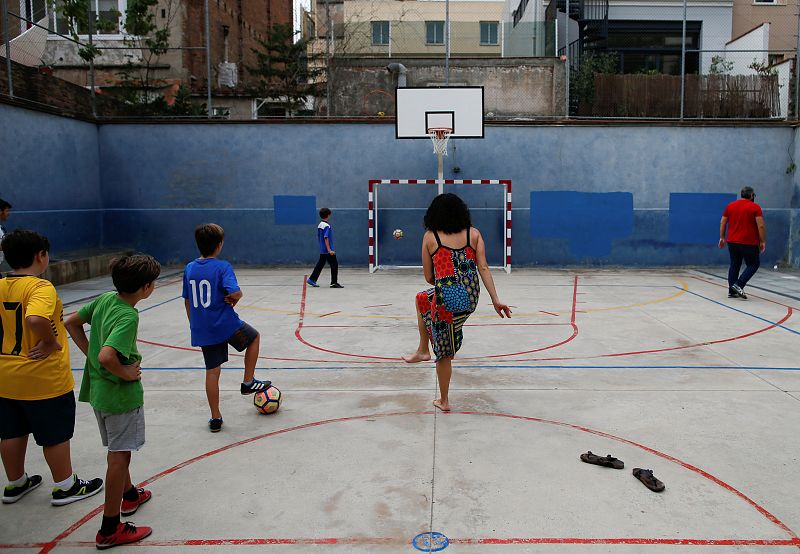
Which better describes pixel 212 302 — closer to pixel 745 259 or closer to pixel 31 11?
pixel 745 259

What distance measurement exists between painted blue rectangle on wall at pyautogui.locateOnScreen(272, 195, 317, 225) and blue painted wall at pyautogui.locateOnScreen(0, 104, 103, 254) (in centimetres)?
431

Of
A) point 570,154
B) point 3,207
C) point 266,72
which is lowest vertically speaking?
point 3,207

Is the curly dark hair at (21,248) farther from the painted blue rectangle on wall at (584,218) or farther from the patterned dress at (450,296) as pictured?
the painted blue rectangle on wall at (584,218)

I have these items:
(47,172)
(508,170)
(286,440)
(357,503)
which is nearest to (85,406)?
(286,440)

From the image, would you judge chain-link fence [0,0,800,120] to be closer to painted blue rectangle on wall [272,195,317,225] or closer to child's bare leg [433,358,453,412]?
painted blue rectangle on wall [272,195,317,225]

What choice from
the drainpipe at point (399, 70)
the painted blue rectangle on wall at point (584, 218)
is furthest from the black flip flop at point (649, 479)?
the drainpipe at point (399, 70)

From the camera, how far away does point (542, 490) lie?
382cm

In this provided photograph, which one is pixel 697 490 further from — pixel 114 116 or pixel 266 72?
pixel 266 72

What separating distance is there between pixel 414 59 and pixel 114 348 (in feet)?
57.4

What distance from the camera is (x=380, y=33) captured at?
64.6 feet

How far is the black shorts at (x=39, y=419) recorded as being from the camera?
3531 millimetres

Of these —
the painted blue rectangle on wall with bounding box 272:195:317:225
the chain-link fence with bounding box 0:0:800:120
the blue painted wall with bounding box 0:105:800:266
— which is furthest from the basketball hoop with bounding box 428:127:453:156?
the painted blue rectangle on wall with bounding box 272:195:317:225

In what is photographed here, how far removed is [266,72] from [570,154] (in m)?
9.69

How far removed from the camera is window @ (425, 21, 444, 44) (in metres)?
18.9
